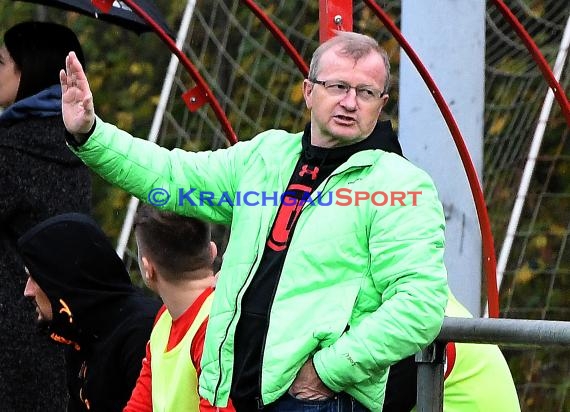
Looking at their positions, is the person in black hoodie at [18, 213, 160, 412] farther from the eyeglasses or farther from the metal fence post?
the eyeglasses

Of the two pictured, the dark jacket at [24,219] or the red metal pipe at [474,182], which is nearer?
the red metal pipe at [474,182]

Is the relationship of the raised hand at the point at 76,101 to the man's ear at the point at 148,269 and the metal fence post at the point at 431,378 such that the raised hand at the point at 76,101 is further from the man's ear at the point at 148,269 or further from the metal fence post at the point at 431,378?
the metal fence post at the point at 431,378

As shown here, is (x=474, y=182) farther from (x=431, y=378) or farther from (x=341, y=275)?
(x=341, y=275)

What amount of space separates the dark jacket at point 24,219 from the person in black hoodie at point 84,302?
0.19m

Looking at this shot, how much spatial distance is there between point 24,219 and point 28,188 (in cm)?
11

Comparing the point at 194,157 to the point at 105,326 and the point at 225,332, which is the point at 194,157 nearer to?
the point at 225,332

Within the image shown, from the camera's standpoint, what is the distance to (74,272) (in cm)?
477

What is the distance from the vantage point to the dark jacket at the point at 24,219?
4.98m

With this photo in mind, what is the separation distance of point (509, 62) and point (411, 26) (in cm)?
300

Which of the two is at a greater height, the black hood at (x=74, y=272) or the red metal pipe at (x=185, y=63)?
the red metal pipe at (x=185, y=63)

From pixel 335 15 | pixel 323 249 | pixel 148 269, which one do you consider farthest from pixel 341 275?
pixel 335 15

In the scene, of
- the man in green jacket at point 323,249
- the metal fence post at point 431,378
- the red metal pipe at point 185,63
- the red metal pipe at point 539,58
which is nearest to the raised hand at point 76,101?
the man in green jacket at point 323,249

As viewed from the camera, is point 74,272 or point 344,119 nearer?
point 344,119

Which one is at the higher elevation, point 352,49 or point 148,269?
point 352,49
